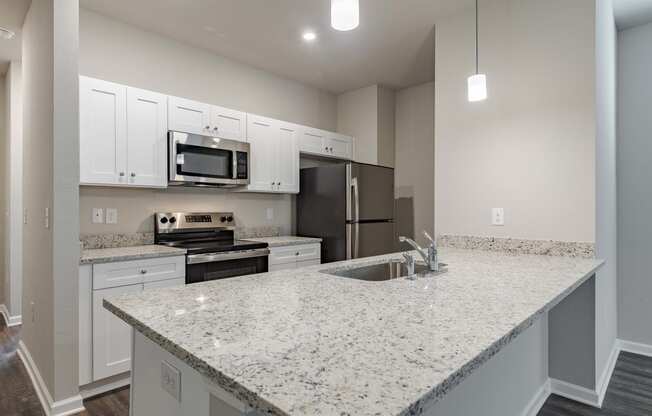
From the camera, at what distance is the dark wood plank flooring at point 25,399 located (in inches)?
86.0

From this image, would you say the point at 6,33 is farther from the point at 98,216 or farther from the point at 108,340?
the point at 108,340

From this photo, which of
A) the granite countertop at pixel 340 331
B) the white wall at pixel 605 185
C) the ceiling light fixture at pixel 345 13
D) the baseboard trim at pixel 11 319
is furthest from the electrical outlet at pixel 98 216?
the white wall at pixel 605 185

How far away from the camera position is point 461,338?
87 cm

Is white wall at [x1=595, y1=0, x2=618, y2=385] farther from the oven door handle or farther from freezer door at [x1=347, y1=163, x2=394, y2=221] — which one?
the oven door handle

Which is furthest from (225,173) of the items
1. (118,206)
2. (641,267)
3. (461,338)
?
(641,267)

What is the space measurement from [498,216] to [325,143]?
223 cm

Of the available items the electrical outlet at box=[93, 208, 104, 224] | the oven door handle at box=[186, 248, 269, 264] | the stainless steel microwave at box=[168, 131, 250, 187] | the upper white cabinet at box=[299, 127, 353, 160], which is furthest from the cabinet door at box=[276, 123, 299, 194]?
the electrical outlet at box=[93, 208, 104, 224]

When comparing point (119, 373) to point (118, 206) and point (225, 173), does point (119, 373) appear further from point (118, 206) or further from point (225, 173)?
point (225, 173)

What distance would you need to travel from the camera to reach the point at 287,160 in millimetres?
3840

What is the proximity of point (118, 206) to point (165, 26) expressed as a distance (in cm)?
150

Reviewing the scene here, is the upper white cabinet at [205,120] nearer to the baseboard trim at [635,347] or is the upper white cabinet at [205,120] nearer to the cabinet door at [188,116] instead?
the cabinet door at [188,116]

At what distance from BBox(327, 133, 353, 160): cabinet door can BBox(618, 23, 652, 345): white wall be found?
2.62m

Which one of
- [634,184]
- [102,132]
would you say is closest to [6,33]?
[102,132]

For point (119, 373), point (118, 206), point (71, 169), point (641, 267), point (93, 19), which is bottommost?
point (119, 373)
